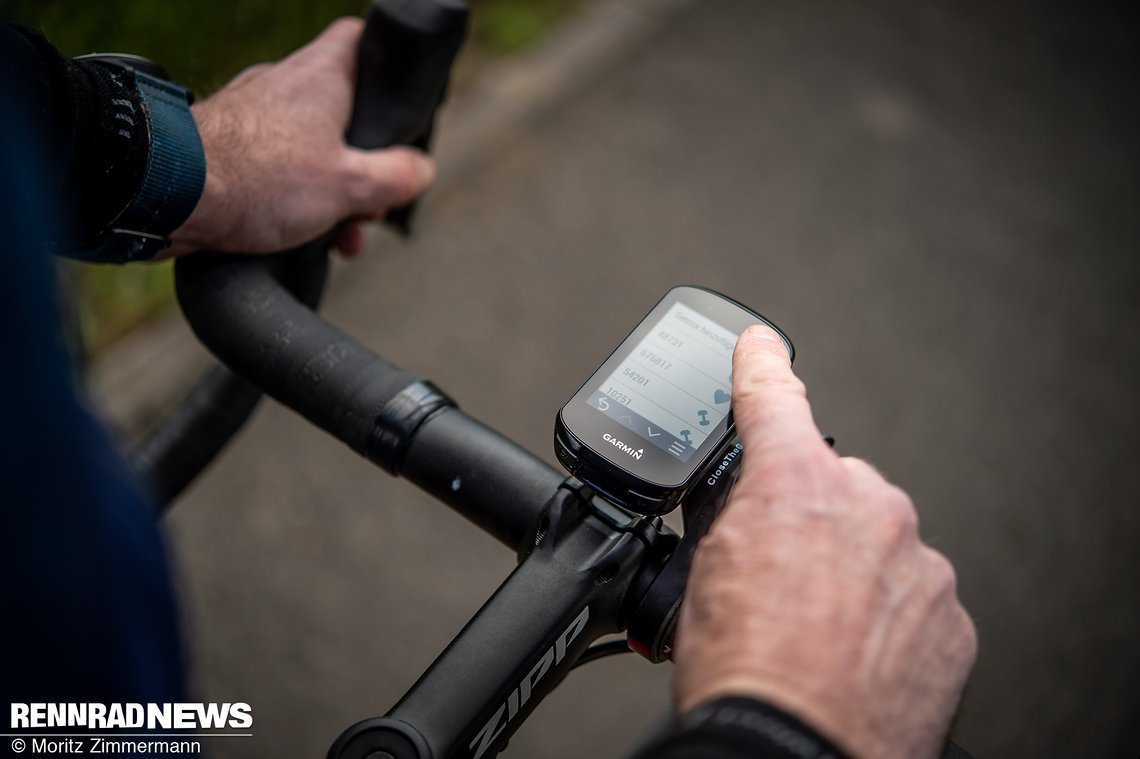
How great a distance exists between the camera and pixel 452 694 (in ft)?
2.39

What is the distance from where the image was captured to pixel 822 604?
67 centimetres

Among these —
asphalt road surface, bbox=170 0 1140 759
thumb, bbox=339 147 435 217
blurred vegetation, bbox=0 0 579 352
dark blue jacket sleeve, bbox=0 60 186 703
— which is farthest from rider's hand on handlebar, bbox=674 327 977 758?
blurred vegetation, bbox=0 0 579 352

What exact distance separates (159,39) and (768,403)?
227 centimetres

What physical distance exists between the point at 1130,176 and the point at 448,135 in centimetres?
224

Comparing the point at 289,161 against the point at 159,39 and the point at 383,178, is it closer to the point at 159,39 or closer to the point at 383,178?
the point at 383,178

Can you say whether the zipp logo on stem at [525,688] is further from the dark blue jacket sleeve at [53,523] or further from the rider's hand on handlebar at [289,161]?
the rider's hand on handlebar at [289,161]

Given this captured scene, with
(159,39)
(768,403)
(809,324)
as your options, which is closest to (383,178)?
(768,403)

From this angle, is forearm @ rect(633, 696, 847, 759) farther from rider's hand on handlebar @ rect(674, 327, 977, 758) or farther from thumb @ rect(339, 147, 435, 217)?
thumb @ rect(339, 147, 435, 217)

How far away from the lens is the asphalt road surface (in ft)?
7.31

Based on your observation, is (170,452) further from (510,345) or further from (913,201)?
(913,201)

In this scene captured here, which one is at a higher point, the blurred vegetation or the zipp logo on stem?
the zipp logo on stem

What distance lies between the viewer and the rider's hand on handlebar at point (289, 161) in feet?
3.32

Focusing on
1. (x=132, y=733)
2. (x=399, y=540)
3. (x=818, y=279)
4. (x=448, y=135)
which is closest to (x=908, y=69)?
(x=818, y=279)

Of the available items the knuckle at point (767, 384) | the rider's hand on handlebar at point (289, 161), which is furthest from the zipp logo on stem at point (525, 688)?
the rider's hand on handlebar at point (289, 161)
